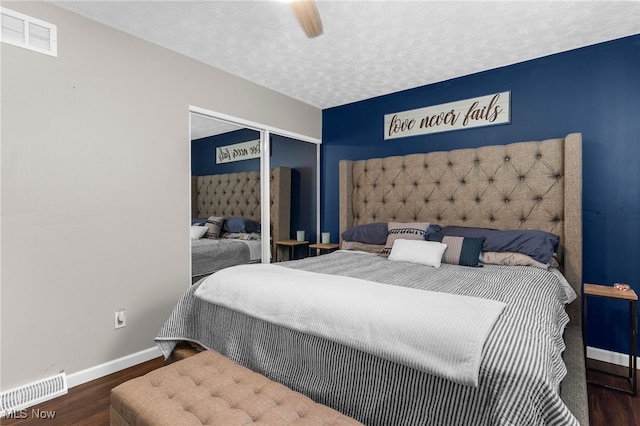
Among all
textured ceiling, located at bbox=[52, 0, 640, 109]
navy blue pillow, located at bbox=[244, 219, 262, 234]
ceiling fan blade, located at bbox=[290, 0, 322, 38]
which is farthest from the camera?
navy blue pillow, located at bbox=[244, 219, 262, 234]

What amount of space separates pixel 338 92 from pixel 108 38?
77.1 inches

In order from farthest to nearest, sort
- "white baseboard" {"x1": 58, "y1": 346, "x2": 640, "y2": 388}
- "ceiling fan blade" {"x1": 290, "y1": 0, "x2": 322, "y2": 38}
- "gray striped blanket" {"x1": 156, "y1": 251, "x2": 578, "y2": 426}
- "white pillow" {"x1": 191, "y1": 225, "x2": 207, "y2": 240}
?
"white pillow" {"x1": 191, "y1": 225, "x2": 207, "y2": 240}
"white baseboard" {"x1": 58, "y1": 346, "x2": 640, "y2": 388}
"ceiling fan blade" {"x1": 290, "y1": 0, "x2": 322, "y2": 38}
"gray striped blanket" {"x1": 156, "y1": 251, "x2": 578, "y2": 426}

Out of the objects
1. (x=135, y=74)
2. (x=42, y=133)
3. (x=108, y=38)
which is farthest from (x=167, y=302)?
(x=108, y=38)

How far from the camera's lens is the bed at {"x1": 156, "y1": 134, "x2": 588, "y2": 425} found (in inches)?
39.5

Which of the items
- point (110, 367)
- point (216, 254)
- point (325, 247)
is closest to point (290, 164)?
point (325, 247)

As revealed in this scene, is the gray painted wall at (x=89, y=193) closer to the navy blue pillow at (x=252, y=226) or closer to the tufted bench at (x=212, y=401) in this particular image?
the navy blue pillow at (x=252, y=226)

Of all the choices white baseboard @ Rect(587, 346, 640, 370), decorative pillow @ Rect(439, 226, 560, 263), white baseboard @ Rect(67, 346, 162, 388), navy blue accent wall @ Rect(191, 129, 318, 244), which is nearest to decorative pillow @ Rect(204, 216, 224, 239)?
navy blue accent wall @ Rect(191, 129, 318, 244)

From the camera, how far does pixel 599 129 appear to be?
2385 mm

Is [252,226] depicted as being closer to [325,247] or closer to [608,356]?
[325,247]

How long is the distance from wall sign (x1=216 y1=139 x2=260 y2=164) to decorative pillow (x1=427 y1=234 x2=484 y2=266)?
6.15 ft

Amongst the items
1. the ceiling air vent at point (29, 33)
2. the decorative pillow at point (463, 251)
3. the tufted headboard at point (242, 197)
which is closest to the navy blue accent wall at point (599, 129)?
the decorative pillow at point (463, 251)

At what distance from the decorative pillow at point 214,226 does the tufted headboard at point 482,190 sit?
1.28 meters

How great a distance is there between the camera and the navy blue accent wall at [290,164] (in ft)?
8.92

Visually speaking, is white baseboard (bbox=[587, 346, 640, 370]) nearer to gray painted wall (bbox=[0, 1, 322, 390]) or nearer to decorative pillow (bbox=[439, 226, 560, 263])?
decorative pillow (bbox=[439, 226, 560, 263])
